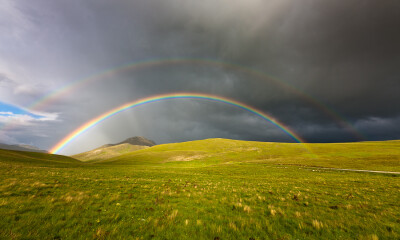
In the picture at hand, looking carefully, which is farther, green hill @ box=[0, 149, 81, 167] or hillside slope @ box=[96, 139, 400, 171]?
hillside slope @ box=[96, 139, 400, 171]

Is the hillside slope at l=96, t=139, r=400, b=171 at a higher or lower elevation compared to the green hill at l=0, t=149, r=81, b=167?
lower

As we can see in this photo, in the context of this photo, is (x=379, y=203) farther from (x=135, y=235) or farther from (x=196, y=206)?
(x=135, y=235)

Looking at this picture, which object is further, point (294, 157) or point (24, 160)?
point (294, 157)

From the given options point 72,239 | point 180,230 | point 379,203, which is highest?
point 72,239

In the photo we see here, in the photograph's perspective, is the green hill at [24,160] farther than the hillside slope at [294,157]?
No

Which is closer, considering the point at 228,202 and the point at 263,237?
the point at 263,237

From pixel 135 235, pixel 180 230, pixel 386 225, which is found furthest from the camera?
pixel 386 225

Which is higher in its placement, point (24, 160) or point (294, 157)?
point (24, 160)

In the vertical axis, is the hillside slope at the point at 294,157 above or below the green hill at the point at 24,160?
below

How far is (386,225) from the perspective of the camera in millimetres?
6891

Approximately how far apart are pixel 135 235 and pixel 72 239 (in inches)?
80.0

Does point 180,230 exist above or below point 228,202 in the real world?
above

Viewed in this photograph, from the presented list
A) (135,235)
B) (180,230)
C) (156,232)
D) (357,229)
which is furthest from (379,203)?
(135,235)

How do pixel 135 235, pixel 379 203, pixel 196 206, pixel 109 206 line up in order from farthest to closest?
pixel 379 203 < pixel 196 206 < pixel 109 206 < pixel 135 235
